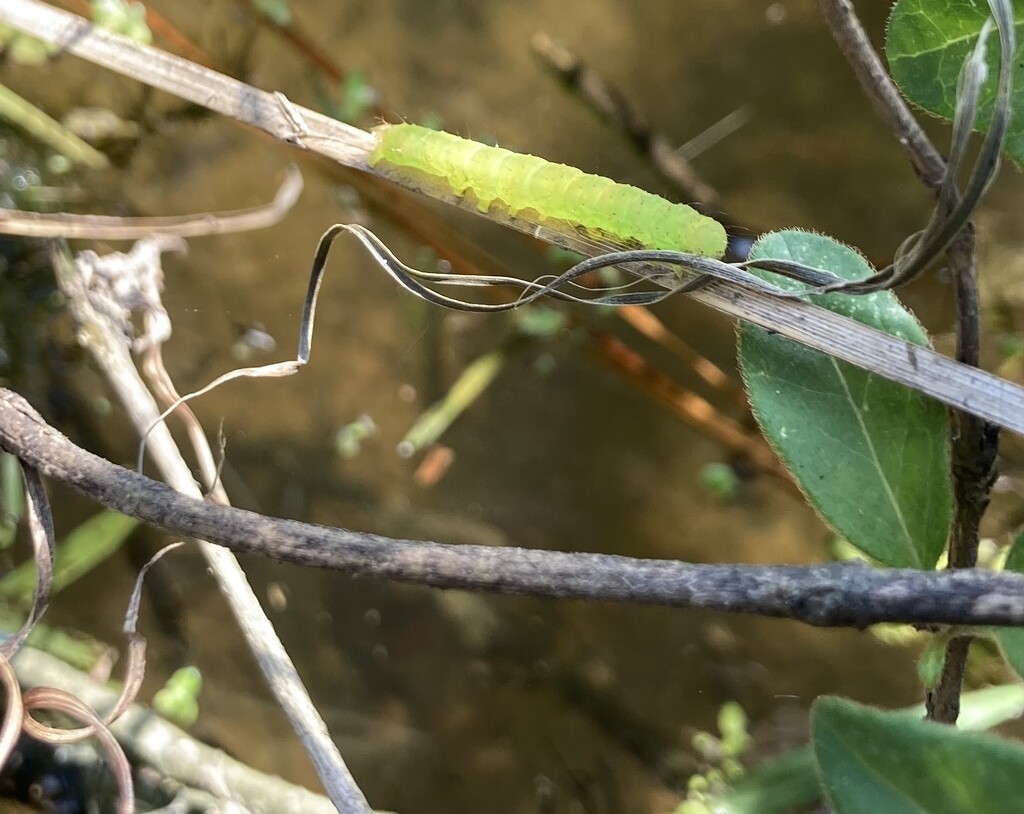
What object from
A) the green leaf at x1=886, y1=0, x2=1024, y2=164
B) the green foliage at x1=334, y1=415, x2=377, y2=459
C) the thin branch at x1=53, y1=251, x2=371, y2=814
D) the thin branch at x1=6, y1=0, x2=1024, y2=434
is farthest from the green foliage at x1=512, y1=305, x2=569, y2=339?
the green leaf at x1=886, y1=0, x2=1024, y2=164

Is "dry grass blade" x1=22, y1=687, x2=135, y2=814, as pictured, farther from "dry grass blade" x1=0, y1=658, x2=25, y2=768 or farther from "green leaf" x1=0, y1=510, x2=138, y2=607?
"green leaf" x1=0, y1=510, x2=138, y2=607

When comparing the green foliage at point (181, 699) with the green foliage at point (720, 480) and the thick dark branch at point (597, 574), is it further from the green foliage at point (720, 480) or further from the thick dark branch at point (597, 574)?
the green foliage at point (720, 480)

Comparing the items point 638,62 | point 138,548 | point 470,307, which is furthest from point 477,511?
point 638,62

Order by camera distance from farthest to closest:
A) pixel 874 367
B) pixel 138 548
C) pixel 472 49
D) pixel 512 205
Result: 1. pixel 472 49
2. pixel 138 548
3. pixel 512 205
4. pixel 874 367

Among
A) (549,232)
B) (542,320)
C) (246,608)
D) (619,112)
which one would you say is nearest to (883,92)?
(549,232)

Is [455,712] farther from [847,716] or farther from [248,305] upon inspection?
[847,716]

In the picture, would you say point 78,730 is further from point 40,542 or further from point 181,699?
point 181,699
